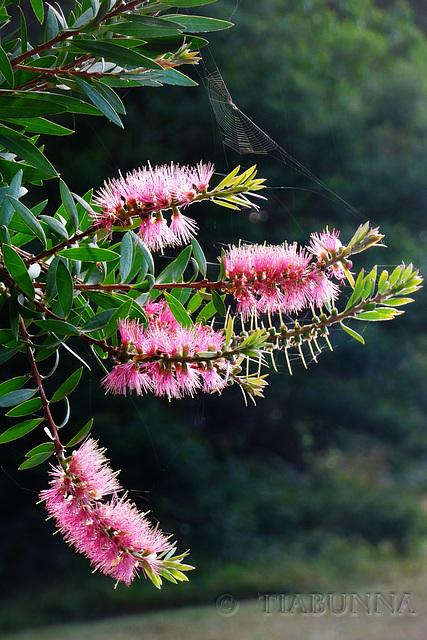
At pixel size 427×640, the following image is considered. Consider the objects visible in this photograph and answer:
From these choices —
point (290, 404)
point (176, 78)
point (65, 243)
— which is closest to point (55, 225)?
point (65, 243)

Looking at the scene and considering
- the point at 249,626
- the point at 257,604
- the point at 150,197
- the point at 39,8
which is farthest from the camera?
the point at 257,604

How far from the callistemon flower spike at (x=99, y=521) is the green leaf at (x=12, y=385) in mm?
64

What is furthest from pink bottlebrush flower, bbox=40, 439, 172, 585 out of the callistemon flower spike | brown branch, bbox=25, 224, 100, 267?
brown branch, bbox=25, 224, 100, 267

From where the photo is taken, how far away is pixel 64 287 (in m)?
0.30

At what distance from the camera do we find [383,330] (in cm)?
236

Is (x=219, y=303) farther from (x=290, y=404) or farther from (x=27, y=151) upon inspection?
(x=290, y=404)

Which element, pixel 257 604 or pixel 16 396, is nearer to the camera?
pixel 16 396

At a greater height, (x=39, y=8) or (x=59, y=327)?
(x=39, y=8)

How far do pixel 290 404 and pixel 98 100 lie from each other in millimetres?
2243

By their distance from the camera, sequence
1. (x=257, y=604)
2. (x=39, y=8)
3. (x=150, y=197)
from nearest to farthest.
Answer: (x=150, y=197)
(x=39, y=8)
(x=257, y=604)

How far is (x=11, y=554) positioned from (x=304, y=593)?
3.84 feet

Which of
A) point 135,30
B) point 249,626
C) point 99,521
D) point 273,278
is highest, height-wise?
point 249,626

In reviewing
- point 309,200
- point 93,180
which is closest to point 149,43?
point 93,180

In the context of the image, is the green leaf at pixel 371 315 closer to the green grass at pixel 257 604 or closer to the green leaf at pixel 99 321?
the green leaf at pixel 99 321
